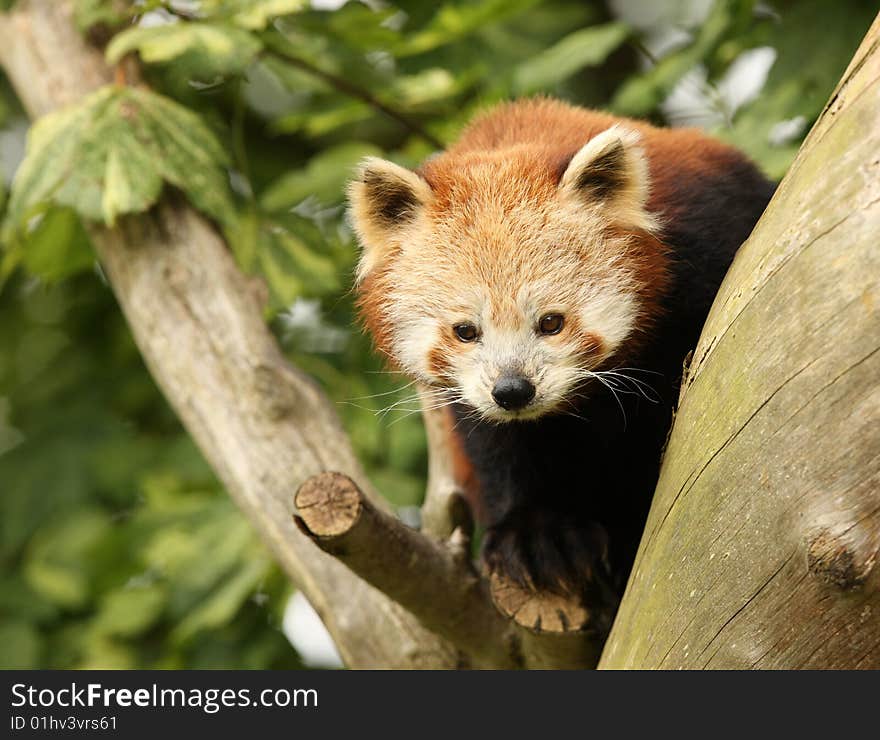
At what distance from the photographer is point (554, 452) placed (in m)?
3.58

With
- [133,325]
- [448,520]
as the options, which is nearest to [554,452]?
[448,520]

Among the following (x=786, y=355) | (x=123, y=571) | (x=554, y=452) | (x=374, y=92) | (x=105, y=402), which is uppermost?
(x=786, y=355)

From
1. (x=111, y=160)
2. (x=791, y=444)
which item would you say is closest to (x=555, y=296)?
(x=791, y=444)

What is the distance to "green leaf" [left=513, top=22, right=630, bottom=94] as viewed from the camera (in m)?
4.11

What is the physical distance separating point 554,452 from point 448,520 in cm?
43

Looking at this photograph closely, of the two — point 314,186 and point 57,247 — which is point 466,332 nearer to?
point 314,186

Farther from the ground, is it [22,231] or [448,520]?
Answer: [22,231]

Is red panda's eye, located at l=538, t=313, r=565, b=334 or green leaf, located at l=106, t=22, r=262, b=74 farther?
green leaf, located at l=106, t=22, r=262, b=74

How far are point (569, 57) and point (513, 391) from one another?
1.71 m

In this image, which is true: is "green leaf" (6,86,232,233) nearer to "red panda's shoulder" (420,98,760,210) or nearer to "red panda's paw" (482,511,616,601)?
"red panda's shoulder" (420,98,760,210)

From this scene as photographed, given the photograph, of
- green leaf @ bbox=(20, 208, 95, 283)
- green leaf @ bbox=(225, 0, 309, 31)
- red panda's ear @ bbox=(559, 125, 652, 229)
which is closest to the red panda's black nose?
red panda's ear @ bbox=(559, 125, 652, 229)

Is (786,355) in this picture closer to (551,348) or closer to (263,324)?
(551,348)

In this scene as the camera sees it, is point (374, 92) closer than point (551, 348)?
No

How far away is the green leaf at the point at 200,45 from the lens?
3.73 meters
